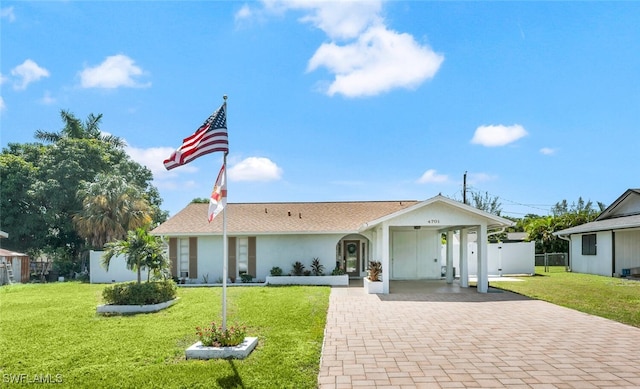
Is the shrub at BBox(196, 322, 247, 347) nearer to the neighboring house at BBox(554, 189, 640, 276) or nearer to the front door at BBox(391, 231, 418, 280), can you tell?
the front door at BBox(391, 231, 418, 280)

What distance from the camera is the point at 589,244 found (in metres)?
26.0

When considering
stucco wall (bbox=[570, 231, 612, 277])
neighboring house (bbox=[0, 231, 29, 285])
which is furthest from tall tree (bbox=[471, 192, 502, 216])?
neighboring house (bbox=[0, 231, 29, 285])

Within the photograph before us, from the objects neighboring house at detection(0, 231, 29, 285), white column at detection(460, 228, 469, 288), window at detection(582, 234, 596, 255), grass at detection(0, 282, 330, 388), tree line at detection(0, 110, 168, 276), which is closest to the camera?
grass at detection(0, 282, 330, 388)

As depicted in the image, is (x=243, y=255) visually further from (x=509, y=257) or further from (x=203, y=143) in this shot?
(x=509, y=257)

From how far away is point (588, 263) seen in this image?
25.8 metres

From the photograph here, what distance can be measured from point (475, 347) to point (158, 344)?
20.4ft

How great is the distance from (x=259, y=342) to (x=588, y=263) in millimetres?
25005

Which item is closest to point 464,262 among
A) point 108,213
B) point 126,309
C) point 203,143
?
point 126,309

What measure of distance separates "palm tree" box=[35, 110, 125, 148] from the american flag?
3557cm

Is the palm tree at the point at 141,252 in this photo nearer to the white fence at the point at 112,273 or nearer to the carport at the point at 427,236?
the carport at the point at 427,236

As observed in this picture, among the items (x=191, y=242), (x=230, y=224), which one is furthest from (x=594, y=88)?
(x=191, y=242)

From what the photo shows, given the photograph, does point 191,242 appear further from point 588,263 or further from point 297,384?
point 588,263

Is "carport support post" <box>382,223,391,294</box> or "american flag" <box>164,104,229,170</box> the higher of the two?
"american flag" <box>164,104,229,170</box>

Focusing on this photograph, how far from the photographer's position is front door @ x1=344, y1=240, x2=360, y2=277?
22297 mm
